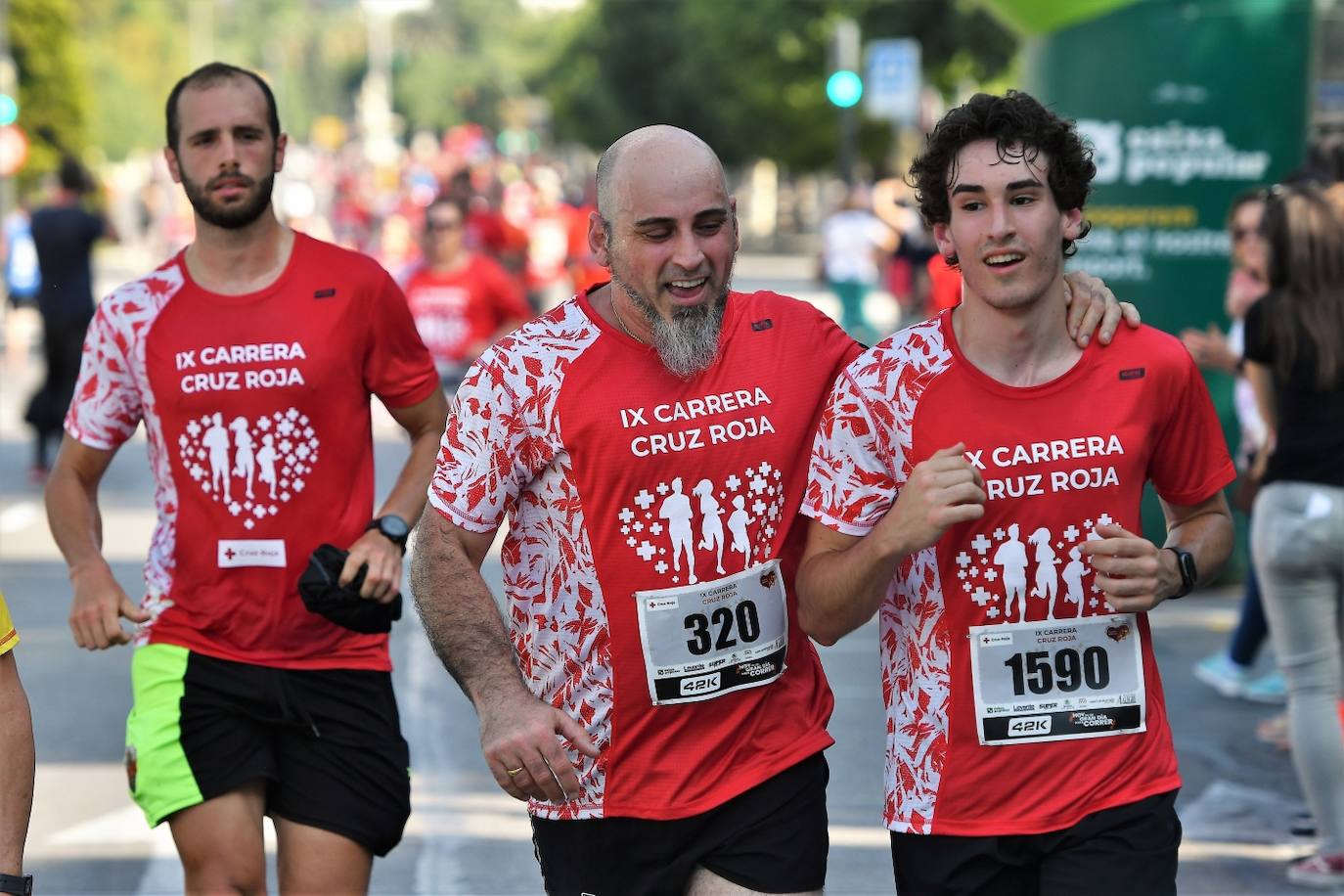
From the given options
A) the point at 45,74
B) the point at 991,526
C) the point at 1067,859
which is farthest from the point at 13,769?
the point at 45,74

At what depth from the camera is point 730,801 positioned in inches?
155

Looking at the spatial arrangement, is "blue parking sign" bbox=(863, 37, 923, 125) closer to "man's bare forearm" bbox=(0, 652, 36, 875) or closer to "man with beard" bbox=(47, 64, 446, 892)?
"man with beard" bbox=(47, 64, 446, 892)

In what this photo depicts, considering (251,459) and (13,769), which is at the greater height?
(251,459)

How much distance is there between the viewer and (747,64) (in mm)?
48469

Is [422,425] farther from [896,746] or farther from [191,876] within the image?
[896,746]

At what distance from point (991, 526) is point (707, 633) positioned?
572mm

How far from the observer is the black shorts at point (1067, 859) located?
12.2 feet

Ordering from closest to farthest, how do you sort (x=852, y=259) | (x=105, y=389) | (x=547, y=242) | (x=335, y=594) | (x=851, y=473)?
(x=851, y=473)
(x=335, y=594)
(x=105, y=389)
(x=852, y=259)
(x=547, y=242)

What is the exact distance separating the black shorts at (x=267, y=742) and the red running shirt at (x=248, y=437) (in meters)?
0.05

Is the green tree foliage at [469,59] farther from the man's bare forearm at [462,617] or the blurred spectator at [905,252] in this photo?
the man's bare forearm at [462,617]

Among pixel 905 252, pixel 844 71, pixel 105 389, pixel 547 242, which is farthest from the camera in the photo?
pixel 844 71

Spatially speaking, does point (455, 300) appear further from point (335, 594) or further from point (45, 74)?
point (45, 74)

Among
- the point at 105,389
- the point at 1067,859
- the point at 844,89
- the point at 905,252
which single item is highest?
the point at 844,89

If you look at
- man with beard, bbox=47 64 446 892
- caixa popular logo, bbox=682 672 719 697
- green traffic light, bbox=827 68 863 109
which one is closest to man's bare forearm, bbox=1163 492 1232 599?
caixa popular logo, bbox=682 672 719 697
